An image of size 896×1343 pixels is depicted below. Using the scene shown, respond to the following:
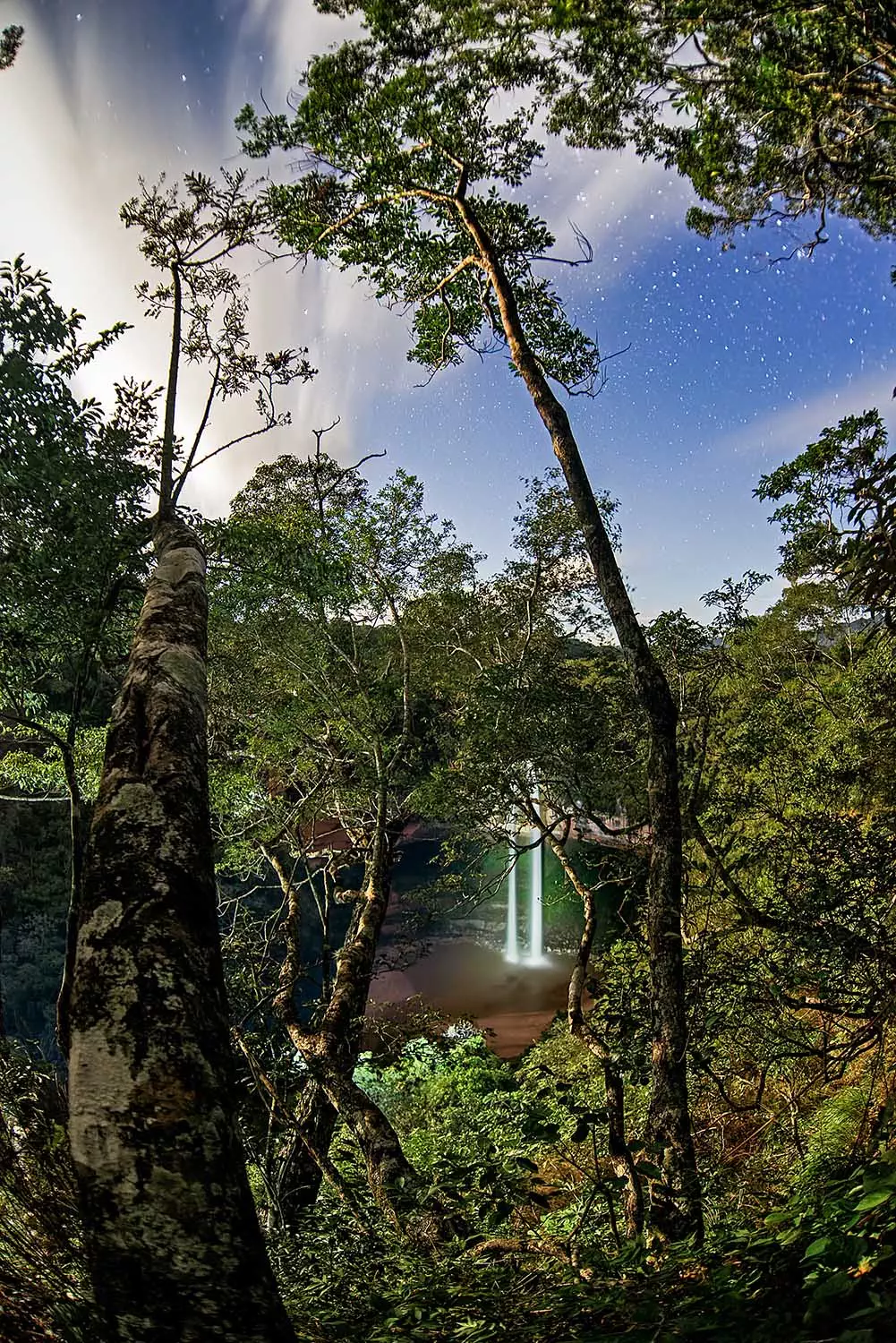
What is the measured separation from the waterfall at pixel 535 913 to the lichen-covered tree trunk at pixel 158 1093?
15792mm

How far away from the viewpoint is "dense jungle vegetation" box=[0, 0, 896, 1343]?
5.44 feet

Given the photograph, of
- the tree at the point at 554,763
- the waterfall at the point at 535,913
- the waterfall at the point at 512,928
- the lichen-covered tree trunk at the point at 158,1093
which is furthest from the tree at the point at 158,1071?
the waterfall at the point at 512,928

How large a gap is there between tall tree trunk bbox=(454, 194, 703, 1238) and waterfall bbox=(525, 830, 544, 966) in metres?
13.6

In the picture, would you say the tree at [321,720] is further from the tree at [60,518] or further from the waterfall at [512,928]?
the waterfall at [512,928]

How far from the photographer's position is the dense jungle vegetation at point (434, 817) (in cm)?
166

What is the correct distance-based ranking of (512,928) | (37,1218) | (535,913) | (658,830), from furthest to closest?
1. (535,913)
2. (512,928)
3. (658,830)
4. (37,1218)

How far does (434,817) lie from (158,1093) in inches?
343

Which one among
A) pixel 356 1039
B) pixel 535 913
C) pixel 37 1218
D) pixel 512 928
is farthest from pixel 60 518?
pixel 535 913

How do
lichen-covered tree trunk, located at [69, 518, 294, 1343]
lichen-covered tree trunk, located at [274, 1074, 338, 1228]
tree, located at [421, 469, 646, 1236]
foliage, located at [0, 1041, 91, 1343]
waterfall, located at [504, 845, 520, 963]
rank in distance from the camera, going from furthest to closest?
waterfall, located at [504, 845, 520, 963] → tree, located at [421, 469, 646, 1236] → lichen-covered tree trunk, located at [274, 1074, 338, 1228] → foliage, located at [0, 1041, 91, 1343] → lichen-covered tree trunk, located at [69, 518, 294, 1343]

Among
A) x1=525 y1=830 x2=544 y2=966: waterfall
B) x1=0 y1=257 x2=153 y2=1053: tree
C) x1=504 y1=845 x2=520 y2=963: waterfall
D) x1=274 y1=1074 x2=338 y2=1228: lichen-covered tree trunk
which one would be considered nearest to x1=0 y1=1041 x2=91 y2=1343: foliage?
x1=0 y1=257 x2=153 y2=1053: tree

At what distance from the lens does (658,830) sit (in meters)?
3.97

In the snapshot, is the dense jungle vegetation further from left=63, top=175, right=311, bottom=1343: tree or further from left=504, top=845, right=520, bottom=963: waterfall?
left=504, top=845, right=520, bottom=963: waterfall

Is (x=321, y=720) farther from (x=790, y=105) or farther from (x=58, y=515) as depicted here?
(x=790, y=105)

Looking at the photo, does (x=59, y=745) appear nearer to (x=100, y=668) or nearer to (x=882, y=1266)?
(x=100, y=668)
